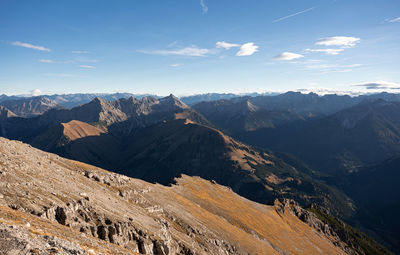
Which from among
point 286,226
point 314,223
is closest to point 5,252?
point 286,226

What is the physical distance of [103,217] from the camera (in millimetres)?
57281

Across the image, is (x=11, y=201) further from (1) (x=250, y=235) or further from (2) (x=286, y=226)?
(2) (x=286, y=226)

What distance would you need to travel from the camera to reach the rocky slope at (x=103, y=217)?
35.3 meters

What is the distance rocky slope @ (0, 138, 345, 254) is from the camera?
35.3 metres

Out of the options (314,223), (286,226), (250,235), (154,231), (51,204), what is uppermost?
(51,204)

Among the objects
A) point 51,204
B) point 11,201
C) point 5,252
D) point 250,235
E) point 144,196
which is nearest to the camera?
point 5,252

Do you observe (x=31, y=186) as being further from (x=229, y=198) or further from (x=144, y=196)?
(x=229, y=198)

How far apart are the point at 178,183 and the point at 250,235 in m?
51.2

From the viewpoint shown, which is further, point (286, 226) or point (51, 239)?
point (286, 226)

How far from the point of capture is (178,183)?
475 feet

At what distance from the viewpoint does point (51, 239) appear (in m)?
32.1

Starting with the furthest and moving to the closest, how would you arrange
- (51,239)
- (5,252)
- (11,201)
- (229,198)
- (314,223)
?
(314,223) < (229,198) < (11,201) < (51,239) < (5,252)

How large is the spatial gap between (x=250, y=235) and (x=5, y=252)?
360 feet

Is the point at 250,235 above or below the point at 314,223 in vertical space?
above
